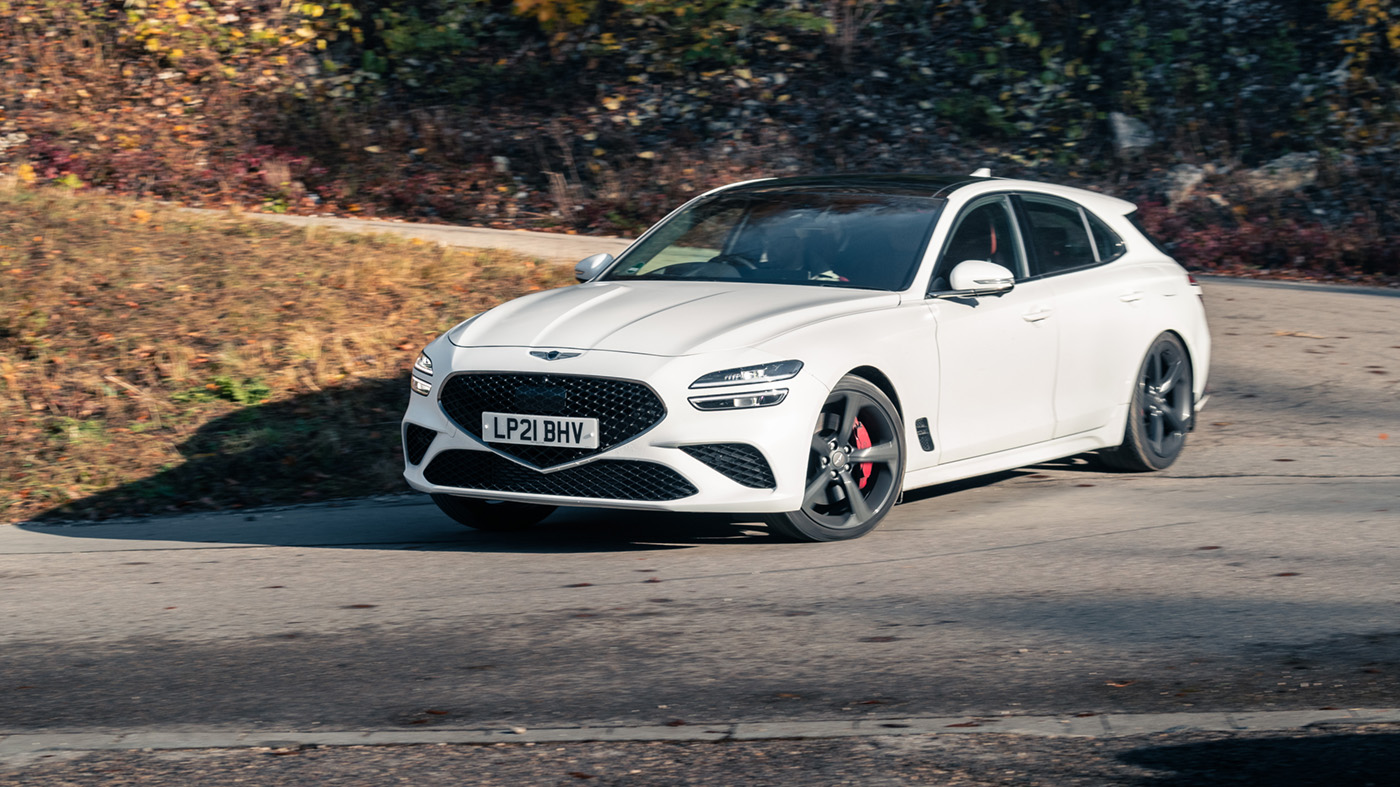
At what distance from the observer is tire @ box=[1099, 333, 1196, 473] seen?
870 cm

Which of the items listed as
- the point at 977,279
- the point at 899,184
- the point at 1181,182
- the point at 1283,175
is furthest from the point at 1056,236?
the point at 1283,175

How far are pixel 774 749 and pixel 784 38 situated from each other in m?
18.2

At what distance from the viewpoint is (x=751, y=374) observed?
658 cm

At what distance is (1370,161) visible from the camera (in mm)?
18234

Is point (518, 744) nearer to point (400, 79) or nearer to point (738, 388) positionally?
point (738, 388)

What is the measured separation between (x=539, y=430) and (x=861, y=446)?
142 cm

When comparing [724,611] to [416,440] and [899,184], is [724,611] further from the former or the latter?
[899,184]

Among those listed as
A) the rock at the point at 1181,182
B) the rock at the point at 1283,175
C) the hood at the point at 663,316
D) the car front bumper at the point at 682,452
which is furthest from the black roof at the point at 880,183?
the rock at the point at 1283,175

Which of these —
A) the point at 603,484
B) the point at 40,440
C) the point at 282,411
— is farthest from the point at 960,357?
the point at 40,440

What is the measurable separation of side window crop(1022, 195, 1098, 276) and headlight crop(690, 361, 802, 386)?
81.3 inches

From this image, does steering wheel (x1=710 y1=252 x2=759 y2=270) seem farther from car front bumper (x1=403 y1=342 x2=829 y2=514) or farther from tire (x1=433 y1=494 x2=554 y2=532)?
tire (x1=433 y1=494 x2=554 y2=532)

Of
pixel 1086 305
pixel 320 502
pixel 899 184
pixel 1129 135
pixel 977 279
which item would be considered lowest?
pixel 320 502

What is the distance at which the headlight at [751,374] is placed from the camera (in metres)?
6.53

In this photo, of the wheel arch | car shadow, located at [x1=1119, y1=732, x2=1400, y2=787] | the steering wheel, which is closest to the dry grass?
the steering wheel
